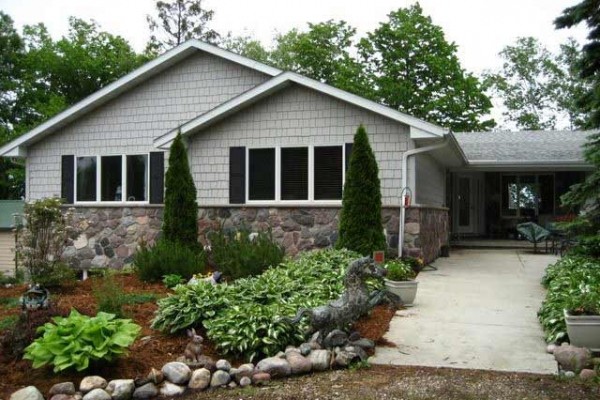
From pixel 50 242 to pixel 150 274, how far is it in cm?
176

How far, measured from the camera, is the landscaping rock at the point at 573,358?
15.0 feet

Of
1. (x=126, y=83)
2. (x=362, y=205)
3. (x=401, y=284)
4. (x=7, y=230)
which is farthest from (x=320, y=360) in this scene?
(x=7, y=230)

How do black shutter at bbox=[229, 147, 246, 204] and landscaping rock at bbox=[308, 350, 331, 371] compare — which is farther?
black shutter at bbox=[229, 147, 246, 204]

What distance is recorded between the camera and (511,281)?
9195mm

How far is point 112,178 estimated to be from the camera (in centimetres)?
1302

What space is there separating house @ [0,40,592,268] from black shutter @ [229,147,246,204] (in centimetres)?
2

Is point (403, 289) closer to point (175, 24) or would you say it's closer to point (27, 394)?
point (27, 394)

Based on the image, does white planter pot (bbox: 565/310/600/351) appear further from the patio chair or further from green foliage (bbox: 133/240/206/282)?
the patio chair

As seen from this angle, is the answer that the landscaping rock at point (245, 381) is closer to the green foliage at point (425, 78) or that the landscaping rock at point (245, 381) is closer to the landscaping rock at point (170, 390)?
the landscaping rock at point (170, 390)

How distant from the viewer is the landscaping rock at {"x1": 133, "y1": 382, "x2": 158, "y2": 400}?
4125mm

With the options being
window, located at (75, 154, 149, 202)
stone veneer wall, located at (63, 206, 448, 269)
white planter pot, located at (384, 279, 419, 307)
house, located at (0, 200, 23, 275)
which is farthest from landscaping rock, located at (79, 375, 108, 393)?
house, located at (0, 200, 23, 275)

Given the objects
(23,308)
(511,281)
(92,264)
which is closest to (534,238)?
(511,281)

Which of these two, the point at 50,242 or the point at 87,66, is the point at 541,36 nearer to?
the point at 87,66

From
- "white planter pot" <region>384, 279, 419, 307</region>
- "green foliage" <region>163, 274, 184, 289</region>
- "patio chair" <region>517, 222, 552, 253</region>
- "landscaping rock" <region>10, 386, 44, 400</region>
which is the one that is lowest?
"landscaping rock" <region>10, 386, 44, 400</region>
